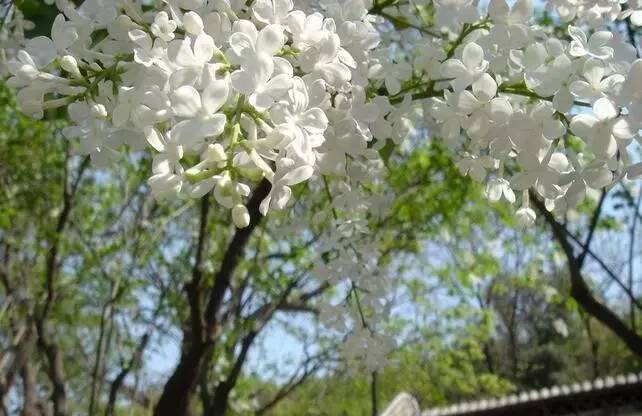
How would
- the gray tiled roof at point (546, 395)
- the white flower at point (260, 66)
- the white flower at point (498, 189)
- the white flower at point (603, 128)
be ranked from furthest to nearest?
the gray tiled roof at point (546, 395), the white flower at point (498, 189), the white flower at point (603, 128), the white flower at point (260, 66)

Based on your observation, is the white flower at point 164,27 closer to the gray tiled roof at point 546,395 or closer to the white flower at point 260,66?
the white flower at point 260,66

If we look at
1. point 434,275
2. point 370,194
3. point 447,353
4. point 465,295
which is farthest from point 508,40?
point 447,353

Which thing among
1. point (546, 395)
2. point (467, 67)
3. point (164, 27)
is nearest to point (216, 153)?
point (164, 27)

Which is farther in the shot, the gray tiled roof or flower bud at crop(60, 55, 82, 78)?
the gray tiled roof

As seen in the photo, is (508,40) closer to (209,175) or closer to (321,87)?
(321,87)

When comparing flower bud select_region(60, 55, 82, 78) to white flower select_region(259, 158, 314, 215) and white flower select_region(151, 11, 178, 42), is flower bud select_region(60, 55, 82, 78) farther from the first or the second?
white flower select_region(259, 158, 314, 215)

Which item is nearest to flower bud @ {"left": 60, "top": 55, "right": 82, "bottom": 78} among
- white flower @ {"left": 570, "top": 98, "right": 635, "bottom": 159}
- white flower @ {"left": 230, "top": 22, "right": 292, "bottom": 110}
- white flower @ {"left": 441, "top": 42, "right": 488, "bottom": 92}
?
white flower @ {"left": 230, "top": 22, "right": 292, "bottom": 110}

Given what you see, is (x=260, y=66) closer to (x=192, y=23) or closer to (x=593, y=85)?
(x=192, y=23)

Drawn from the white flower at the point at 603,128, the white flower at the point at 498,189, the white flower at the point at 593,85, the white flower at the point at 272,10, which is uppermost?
the white flower at the point at 272,10

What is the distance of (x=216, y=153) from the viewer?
657 mm

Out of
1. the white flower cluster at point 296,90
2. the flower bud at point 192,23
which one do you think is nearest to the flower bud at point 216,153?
the white flower cluster at point 296,90

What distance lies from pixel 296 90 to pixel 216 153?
9 centimetres

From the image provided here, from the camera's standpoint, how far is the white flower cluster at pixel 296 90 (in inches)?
26.0

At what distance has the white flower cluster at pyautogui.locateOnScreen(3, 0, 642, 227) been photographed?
26.0 inches
